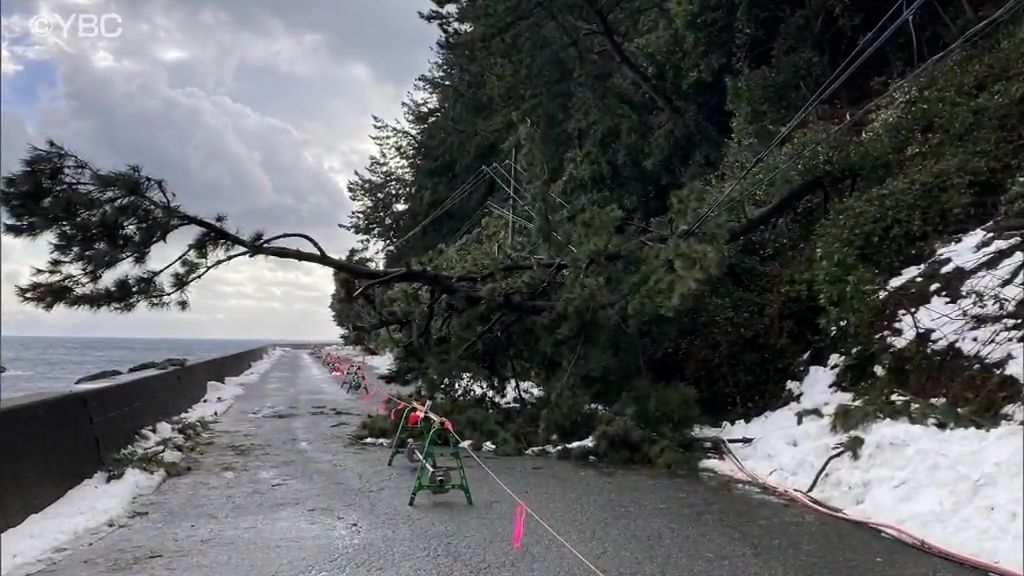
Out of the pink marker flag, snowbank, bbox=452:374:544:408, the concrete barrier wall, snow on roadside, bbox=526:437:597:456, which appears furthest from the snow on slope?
the concrete barrier wall

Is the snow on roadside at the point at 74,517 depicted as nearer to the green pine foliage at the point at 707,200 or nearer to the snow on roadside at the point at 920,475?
the green pine foliage at the point at 707,200

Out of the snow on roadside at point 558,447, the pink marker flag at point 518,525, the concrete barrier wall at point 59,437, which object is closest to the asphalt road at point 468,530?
the pink marker flag at point 518,525

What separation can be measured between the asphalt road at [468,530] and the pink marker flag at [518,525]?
65 mm

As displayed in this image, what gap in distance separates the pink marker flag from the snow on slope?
2939 mm

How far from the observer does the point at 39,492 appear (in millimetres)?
6641

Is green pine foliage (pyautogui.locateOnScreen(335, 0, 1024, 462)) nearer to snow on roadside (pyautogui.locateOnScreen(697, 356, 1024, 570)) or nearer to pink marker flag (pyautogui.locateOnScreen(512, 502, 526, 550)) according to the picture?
snow on roadside (pyautogui.locateOnScreen(697, 356, 1024, 570))

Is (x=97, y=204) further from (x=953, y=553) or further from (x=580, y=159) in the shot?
(x=580, y=159)

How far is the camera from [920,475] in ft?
21.1

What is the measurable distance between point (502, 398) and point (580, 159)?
853cm

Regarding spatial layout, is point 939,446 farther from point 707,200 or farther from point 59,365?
point 59,365

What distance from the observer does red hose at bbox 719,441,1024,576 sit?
5125 mm

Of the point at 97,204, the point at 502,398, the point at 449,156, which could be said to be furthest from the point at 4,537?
the point at 449,156

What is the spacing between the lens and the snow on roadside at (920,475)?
521 centimetres

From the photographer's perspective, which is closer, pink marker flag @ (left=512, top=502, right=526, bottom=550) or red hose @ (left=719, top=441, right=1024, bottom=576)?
red hose @ (left=719, top=441, right=1024, bottom=576)
